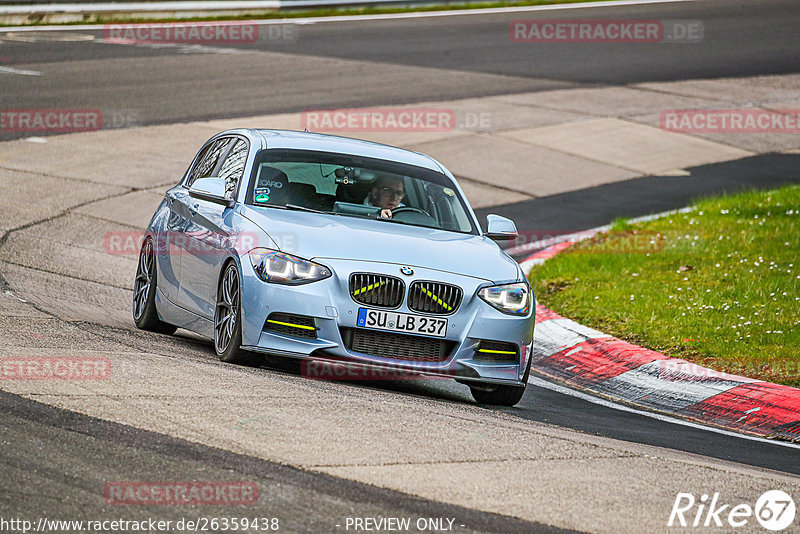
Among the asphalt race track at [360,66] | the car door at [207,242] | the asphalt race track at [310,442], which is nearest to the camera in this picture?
the asphalt race track at [310,442]

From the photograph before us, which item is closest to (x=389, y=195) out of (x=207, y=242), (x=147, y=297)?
(x=207, y=242)

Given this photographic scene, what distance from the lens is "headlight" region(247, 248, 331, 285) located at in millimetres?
7586

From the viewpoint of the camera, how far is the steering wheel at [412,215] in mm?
8836

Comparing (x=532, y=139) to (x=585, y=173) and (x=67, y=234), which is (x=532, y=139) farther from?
(x=67, y=234)

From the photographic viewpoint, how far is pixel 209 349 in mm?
9031

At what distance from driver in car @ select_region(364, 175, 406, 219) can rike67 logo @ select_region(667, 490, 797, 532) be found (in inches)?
150

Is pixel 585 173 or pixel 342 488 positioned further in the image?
pixel 585 173

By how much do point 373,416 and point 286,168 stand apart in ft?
9.40

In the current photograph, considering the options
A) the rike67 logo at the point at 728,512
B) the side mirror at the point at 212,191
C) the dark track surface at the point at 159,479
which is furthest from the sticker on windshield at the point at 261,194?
the rike67 logo at the point at 728,512

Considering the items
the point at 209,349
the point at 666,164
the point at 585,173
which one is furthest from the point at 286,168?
the point at 666,164

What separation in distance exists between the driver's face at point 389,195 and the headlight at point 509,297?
1.29 m

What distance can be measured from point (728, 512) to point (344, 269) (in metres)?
3.00

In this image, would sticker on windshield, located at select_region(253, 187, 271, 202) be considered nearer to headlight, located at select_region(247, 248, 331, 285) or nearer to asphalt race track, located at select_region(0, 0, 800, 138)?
headlight, located at select_region(247, 248, 331, 285)

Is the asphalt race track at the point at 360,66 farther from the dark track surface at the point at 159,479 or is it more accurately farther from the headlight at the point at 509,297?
the dark track surface at the point at 159,479
